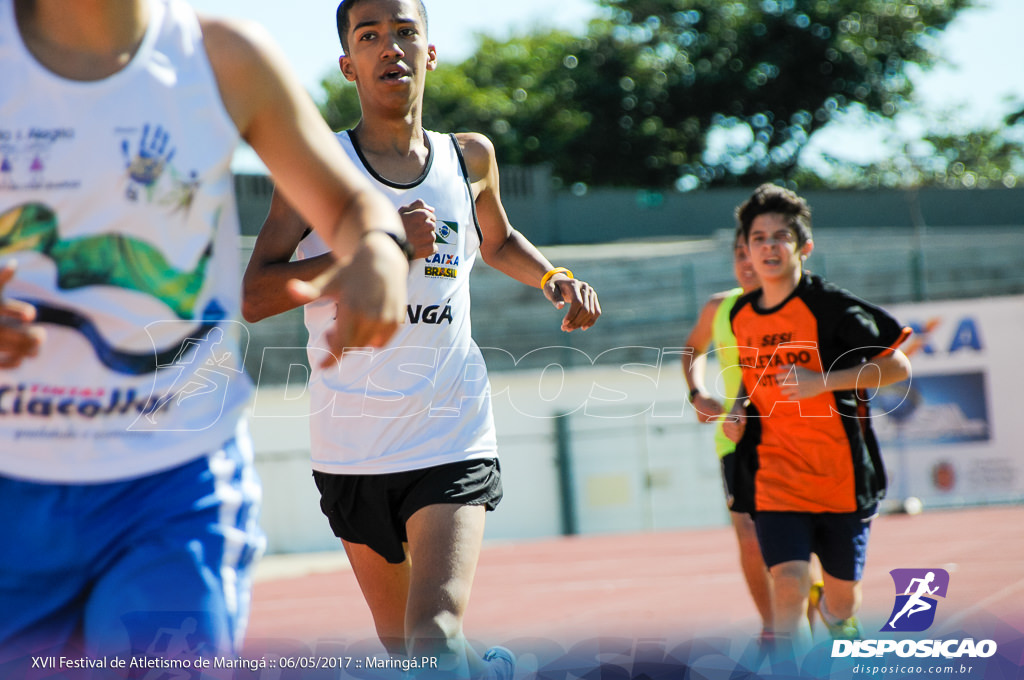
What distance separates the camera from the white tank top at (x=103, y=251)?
6.75ft

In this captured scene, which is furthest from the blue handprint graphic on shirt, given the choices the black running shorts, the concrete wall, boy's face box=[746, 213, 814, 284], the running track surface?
the concrete wall

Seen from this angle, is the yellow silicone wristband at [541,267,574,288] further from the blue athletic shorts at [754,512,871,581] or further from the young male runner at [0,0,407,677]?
the young male runner at [0,0,407,677]

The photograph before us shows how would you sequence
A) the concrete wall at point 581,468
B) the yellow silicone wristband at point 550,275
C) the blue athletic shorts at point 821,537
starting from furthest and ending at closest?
the concrete wall at point 581,468 < the blue athletic shorts at point 821,537 < the yellow silicone wristband at point 550,275

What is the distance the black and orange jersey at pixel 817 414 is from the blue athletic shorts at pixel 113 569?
344 centimetres

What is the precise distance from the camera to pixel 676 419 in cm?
1900

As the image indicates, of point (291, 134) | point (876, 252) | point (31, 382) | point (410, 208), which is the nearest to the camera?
point (31, 382)

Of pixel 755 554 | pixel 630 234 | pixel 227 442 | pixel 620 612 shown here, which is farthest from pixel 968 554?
pixel 630 234

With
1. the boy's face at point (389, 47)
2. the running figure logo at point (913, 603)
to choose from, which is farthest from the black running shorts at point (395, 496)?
the running figure logo at point (913, 603)

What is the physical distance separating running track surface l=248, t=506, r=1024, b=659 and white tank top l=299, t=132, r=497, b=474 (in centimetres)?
94

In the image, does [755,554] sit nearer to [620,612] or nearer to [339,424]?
[339,424]

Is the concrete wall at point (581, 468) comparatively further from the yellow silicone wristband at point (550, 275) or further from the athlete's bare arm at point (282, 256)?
the athlete's bare arm at point (282, 256)

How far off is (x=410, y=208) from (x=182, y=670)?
172 centimetres

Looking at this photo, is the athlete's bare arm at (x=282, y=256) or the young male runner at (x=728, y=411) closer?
the athlete's bare arm at (x=282, y=256)

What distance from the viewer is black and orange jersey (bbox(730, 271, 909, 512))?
5.11 m
